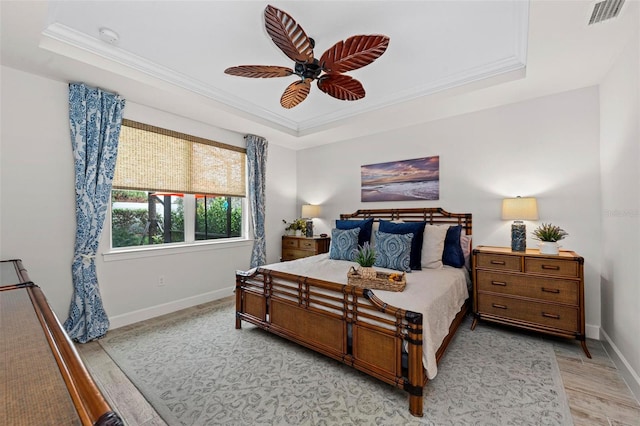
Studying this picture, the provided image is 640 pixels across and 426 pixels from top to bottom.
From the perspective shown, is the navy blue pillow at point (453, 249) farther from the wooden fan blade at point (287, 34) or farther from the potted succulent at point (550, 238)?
the wooden fan blade at point (287, 34)

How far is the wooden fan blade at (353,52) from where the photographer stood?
5.95 feet

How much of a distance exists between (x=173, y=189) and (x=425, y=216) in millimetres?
3492

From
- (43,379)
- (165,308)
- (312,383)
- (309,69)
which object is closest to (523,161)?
(309,69)

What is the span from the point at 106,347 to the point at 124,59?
9.06ft

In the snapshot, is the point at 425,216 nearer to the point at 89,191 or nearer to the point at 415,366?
the point at 415,366

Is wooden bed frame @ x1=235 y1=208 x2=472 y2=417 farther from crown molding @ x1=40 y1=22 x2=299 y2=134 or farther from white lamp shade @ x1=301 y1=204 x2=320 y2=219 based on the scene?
crown molding @ x1=40 y1=22 x2=299 y2=134

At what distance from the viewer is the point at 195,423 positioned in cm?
174

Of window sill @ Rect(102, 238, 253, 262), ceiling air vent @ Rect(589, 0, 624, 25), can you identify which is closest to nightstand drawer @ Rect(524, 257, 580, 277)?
ceiling air vent @ Rect(589, 0, 624, 25)

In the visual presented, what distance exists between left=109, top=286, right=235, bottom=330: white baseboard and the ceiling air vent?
4839 mm

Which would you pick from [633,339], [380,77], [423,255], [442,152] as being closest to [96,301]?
[423,255]

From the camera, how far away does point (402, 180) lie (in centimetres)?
414

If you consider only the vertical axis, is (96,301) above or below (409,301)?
below

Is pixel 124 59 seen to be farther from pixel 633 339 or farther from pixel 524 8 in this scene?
pixel 633 339

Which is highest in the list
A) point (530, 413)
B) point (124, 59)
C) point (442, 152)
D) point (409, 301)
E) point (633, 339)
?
point (124, 59)
